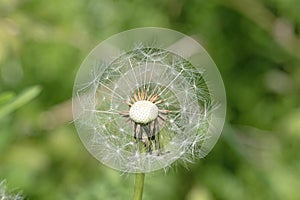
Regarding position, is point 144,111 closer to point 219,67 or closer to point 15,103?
point 15,103

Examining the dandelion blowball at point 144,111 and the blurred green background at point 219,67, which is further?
the blurred green background at point 219,67

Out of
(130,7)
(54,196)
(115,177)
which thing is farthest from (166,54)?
(130,7)

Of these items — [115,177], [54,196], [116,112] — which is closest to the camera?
[116,112]

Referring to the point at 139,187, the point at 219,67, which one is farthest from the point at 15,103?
the point at 219,67

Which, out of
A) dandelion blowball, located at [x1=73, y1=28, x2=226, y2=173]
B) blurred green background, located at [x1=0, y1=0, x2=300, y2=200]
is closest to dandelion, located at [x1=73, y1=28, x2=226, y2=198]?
dandelion blowball, located at [x1=73, y1=28, x2=226, y2=173]

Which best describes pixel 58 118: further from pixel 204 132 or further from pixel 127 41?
pixel 204 132

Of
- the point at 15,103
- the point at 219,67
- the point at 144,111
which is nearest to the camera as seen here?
the point at 144,111

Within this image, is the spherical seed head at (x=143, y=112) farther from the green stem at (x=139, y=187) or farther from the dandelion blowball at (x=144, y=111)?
the green stem at (x=139, y=187)

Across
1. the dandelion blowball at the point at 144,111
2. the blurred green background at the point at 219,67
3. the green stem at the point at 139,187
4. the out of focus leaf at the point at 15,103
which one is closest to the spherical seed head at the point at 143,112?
the dandelion blowball at the point at 144,111
